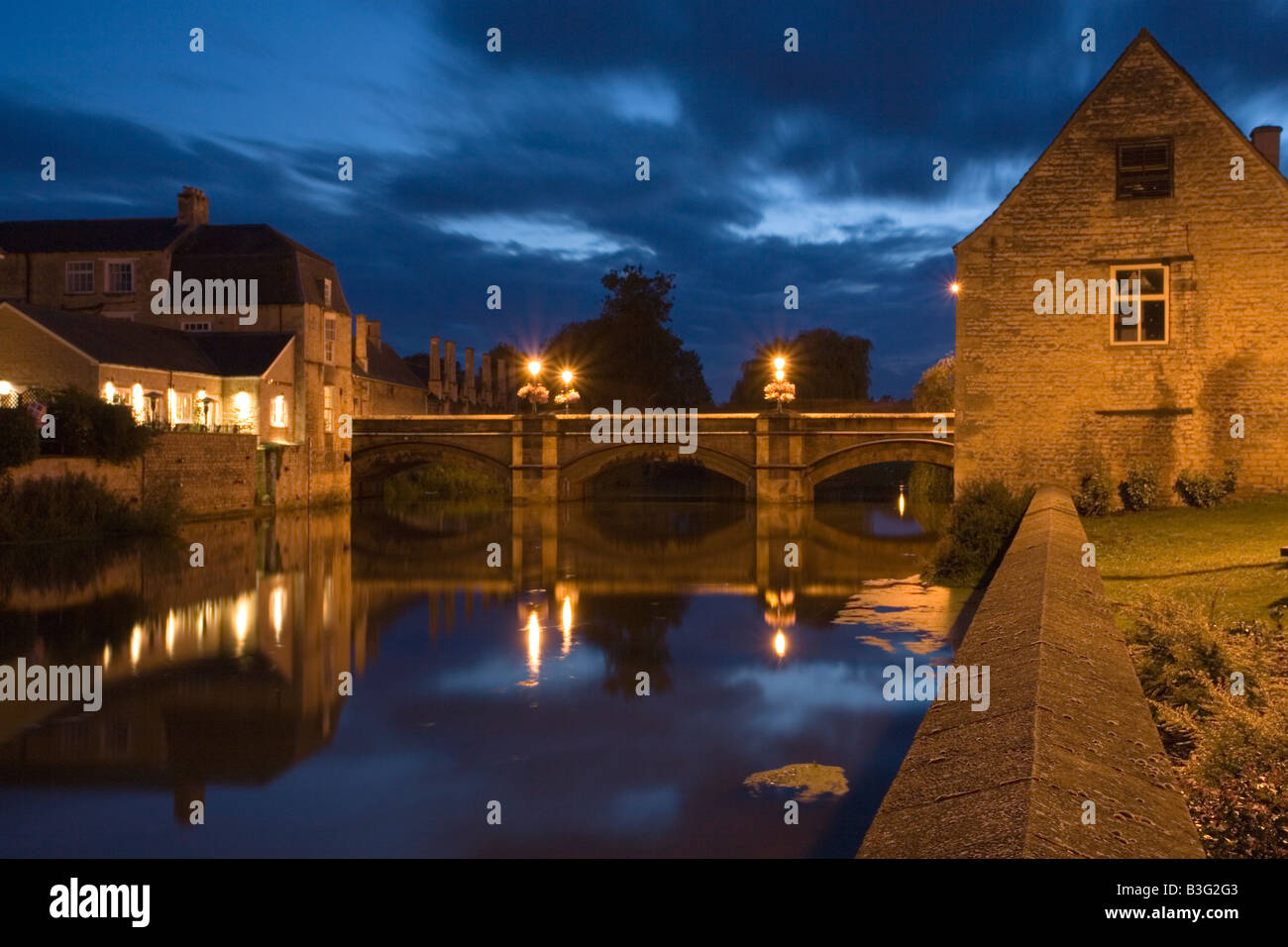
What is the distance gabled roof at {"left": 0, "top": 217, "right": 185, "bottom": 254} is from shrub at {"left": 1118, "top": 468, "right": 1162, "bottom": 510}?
44295 mm

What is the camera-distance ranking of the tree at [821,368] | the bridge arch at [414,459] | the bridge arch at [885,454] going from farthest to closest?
the tree at [821,368]
the bridge arch at [414,459]
the bridge arch at [885,454]

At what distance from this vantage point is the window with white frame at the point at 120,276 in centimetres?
4950

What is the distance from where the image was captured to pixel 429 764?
927 cm

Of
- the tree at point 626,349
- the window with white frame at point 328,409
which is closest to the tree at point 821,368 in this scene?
the tree at point 626,349

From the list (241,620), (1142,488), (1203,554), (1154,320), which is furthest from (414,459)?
(1203,554)

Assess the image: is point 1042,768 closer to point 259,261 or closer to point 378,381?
point 259,261

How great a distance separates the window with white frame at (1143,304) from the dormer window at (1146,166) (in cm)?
149

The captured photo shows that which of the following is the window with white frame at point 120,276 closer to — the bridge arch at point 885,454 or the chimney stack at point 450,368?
the chimney stack at point 450,368

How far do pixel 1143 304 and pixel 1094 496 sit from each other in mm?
4031

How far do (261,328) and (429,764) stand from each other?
44.0 m

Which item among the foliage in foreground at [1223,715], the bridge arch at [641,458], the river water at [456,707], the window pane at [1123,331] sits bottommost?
the river water at [456,707]
